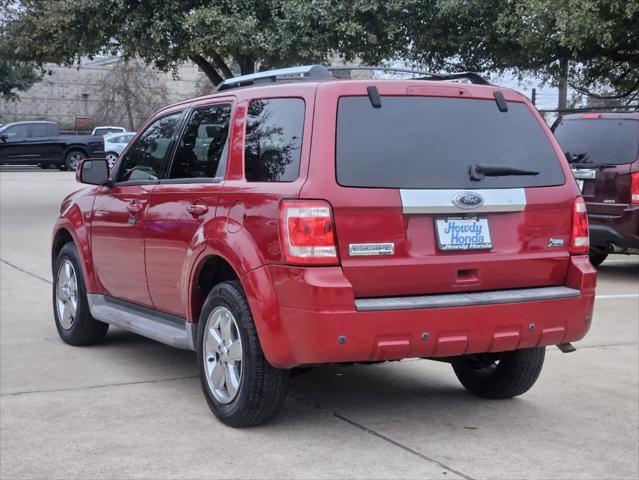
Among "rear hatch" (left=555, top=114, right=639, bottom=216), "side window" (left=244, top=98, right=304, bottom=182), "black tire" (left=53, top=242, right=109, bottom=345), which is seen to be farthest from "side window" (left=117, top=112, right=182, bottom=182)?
"rear hatch" (left=555, top=114, right=639, bottom=216)

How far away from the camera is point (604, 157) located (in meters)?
11.2

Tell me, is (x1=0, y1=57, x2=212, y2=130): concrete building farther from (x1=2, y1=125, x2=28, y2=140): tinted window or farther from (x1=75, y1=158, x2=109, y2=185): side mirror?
(x1=75, y1=158, x2=109, y2=185): side mirror

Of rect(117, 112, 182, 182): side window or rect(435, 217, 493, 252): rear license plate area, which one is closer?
rect(435, 217, 493, 252): rear license plate area

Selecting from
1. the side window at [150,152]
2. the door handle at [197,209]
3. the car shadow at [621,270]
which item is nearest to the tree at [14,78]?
the car shadow at [621,270]

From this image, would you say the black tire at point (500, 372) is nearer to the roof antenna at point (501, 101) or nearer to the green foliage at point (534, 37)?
the roof antenna at point (501, 101)

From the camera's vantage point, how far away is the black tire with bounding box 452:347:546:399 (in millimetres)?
5824

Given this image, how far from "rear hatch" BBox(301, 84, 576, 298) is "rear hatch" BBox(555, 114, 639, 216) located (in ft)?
19.2

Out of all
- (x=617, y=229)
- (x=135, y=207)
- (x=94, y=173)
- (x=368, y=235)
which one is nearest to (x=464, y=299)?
(x=368, y=235)

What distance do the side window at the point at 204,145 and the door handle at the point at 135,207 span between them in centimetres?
34

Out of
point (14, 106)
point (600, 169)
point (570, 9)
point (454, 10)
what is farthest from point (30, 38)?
point (14, 106)

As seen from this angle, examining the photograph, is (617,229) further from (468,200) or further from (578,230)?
(468,200)

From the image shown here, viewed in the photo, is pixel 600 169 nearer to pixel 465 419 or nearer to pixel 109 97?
pixel 465 419

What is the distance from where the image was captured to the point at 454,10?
18.5 m

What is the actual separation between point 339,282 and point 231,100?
1.55 m
